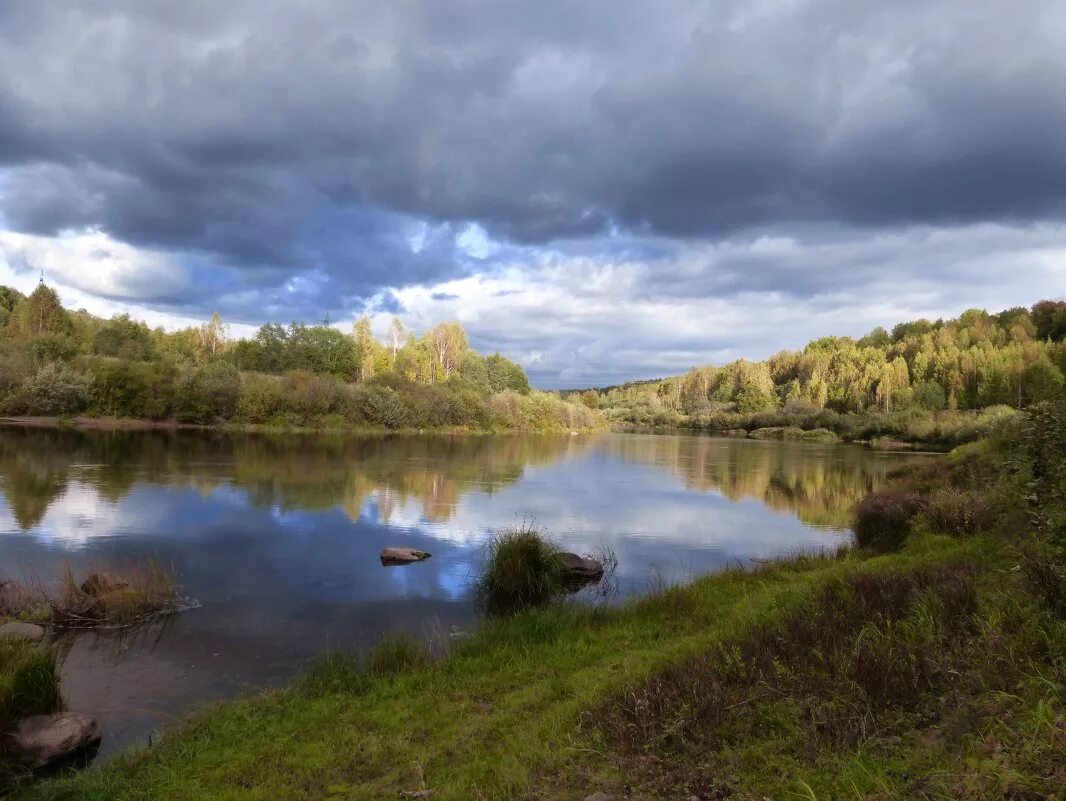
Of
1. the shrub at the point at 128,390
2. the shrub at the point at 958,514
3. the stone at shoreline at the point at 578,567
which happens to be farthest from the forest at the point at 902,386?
the shrub at the point at 128,390

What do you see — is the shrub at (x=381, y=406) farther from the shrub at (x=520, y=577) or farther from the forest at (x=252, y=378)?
the shrub at (x=520, y=577)

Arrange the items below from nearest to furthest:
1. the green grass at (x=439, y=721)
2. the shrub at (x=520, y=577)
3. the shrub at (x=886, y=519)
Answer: the green grass at (x=439, y=721) < the shrub at (x=520, y=577) < the shrub at (x=886, y=519)

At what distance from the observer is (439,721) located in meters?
7.00

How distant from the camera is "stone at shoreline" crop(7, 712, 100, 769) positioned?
22.4ft

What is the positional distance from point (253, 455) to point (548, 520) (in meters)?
25.5

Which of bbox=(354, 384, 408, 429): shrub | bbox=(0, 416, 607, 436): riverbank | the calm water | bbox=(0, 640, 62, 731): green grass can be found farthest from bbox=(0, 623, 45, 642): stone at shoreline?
bbox=(354, 384, 408, 429): shrub

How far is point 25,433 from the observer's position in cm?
4725

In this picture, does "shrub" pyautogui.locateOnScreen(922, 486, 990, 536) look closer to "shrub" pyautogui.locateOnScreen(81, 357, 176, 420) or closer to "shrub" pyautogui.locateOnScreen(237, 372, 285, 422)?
"shrub" pyautogui.locateOnScreen(237, 372, 285, 422)

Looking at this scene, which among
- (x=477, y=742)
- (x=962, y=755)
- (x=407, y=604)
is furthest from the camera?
(x=407, y=604)

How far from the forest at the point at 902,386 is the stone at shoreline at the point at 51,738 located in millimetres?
71196

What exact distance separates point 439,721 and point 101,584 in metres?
8.93

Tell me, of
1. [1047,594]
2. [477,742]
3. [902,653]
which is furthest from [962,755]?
[477,742]

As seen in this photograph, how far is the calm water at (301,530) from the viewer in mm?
10367

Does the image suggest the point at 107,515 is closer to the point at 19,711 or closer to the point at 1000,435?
the point at 19,711
